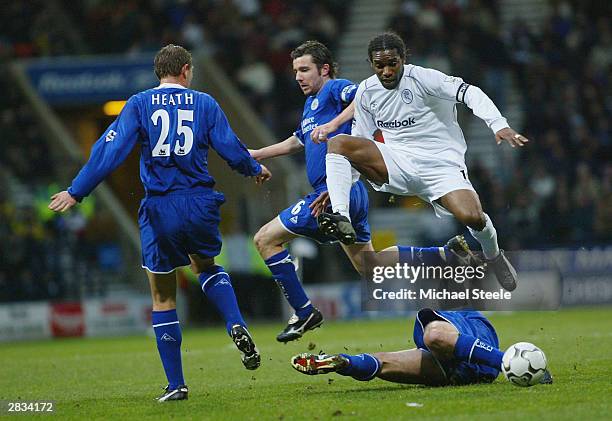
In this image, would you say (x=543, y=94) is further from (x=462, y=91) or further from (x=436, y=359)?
(x=436, y=359)

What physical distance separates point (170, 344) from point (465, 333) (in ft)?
6.47

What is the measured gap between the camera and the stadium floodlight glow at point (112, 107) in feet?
66.8

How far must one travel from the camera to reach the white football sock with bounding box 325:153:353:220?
823cm

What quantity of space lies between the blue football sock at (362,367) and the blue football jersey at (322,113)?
2426mm

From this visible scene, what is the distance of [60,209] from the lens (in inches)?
281

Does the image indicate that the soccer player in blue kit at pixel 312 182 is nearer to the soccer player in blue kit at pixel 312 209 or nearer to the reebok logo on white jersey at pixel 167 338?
the soccer player in blue kit at pixel 312 209

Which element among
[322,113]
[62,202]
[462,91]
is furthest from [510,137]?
[62,202]

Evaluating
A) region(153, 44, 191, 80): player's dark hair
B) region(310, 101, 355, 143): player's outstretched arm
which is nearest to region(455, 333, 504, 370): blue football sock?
region(310, 101, 355, 143): player's outstretched arm

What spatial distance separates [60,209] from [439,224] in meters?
10.6

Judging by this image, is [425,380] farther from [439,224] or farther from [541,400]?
[439,224]

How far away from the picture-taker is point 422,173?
852 centimetres

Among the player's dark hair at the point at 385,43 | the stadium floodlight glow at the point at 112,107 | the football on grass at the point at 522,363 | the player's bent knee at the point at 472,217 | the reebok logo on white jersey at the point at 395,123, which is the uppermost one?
the stadium floodlight glow at the point at 112,107

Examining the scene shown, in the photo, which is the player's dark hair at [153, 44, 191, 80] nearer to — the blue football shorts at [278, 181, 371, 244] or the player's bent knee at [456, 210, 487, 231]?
the blue football shorts at [278, 181, 371, 244]

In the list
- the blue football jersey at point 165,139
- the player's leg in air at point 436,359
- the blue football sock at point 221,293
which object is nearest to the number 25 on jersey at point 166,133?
the blue football jersey at point 165,139
